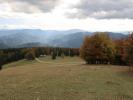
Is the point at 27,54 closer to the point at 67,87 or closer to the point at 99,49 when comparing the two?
the point at 99,49

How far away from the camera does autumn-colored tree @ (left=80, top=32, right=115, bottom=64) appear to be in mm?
Answer: 90188

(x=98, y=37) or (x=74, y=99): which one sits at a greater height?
(x=98, y=37)

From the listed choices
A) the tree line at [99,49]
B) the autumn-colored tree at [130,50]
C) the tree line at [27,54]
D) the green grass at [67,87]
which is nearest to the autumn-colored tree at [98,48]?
the tree line at [99,49]

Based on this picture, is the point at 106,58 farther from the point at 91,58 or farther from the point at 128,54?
the point at 128,54

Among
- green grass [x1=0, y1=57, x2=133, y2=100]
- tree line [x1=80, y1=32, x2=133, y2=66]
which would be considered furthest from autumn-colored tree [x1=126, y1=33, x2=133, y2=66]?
tree line [x1=80, y1=32, x2=133, y2=66]

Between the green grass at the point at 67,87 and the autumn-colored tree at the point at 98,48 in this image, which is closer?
the green grass at the point at 67,87

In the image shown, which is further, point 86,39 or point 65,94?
point 86,39

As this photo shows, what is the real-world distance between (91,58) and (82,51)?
410cm

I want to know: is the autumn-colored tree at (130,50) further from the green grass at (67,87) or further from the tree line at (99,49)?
the tree line at (99,49)

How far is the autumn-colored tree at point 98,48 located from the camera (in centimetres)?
9019

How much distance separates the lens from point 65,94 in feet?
81.7

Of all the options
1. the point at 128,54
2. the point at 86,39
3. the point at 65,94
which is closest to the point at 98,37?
the point at 86,39

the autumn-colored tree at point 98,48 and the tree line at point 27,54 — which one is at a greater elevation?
the autumn-colored tree at point 98,48

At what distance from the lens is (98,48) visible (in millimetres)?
90562
